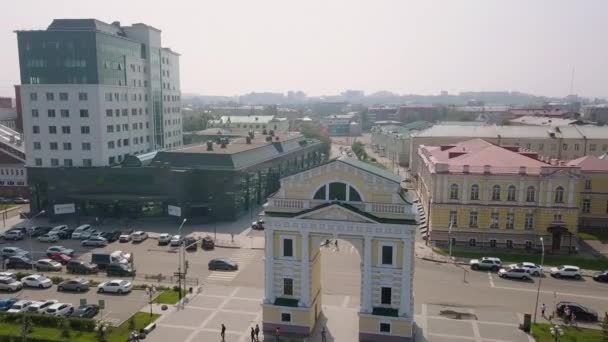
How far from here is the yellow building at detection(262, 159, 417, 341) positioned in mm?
39656

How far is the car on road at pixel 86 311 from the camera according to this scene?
45.4 meters

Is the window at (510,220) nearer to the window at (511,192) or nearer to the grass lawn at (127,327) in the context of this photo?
the window at (511,192)

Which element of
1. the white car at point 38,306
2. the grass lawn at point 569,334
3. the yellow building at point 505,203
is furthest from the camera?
the yellow building at point 505,203

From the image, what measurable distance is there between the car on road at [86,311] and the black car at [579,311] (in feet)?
138

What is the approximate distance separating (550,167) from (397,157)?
7924 centimetres

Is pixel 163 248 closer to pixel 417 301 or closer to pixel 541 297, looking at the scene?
pixel 417 301

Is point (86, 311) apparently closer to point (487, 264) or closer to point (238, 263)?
point (238, 263)

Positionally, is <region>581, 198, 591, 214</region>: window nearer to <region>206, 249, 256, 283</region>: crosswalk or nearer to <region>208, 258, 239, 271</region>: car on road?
<region>206, 249, 256, 283</region>: crosswalk

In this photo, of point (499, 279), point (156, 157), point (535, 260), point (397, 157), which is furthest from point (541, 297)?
point (397, 157)

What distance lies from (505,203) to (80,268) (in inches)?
2058

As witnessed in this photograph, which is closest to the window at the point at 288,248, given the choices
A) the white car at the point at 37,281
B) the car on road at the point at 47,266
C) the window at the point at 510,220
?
the white car at the point at 37,281

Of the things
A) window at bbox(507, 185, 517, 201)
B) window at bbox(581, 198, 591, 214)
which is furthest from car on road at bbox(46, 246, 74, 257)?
window at bbox(581, 198, 591, 214)

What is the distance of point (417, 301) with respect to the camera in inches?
1940

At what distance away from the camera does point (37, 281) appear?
174 ft
